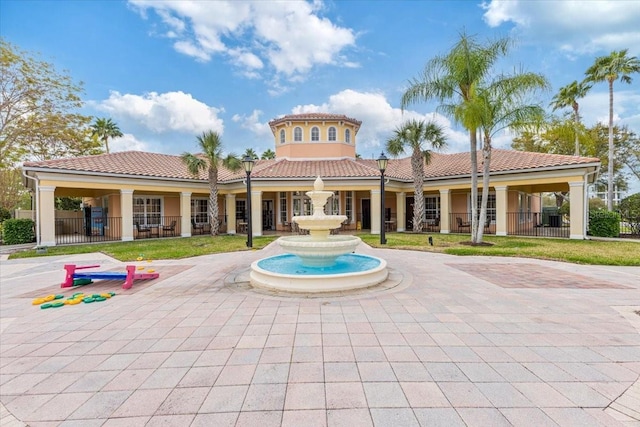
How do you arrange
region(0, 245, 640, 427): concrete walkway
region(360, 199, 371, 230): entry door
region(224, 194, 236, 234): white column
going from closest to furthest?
region(0, 245, 640, 427): concrete walkway < region(224, 194, 236, 234): white column < region(360, 199, 371, 230): entry door

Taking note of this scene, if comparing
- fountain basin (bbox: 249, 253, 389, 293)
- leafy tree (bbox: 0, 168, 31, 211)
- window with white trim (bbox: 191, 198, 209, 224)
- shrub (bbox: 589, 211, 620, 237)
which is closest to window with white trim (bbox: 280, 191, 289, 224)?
window with white trim (bbox: 191, 198, 209, 224)

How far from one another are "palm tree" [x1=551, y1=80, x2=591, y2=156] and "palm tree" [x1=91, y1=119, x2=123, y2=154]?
49.9m

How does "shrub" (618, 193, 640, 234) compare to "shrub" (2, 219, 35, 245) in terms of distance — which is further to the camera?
"shrub" (618, 193, 640, 234)

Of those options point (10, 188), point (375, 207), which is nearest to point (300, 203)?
point (375, 207)

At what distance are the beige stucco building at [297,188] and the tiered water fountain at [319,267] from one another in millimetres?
6819

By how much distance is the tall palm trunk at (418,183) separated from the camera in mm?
19547

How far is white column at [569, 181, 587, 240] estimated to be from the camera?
1586cm

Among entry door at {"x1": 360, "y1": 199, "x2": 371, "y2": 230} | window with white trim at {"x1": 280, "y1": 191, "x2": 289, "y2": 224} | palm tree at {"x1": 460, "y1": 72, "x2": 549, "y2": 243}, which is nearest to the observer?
palm tree at {"x1": 460, "y1": 72, "x2": 549, "y2": 243}

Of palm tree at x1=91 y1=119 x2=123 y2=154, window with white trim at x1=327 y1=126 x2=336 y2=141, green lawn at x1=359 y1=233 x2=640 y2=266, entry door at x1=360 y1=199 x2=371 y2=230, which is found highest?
palm tree at x1=91 y1=119 x2=123 y2=154

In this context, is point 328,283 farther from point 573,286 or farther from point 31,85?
point 31,85

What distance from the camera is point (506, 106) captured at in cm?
1342

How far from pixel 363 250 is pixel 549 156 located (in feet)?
48.5

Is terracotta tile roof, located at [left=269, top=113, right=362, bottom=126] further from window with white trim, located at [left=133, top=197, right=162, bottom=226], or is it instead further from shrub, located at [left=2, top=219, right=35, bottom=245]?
shrub, located at [left=2, top=219, right=35, bottom=245]

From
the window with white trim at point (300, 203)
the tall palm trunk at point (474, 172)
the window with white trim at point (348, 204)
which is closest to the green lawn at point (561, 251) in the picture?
the tall palm trunk at point (474, 172)
